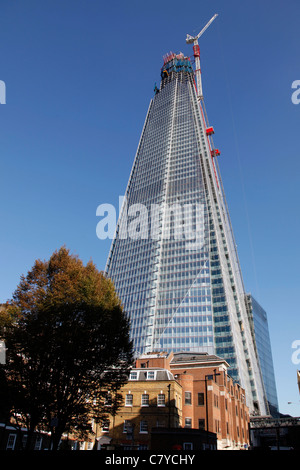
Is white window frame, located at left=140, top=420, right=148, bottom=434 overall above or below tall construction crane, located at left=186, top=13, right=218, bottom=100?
below

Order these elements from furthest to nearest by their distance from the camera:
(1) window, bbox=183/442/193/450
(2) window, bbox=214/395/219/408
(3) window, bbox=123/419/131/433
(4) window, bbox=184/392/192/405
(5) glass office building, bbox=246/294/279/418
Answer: (5) glass office building, bbox=246/294/279/418 < (2) window, bbox=214/395/219/408 < (4) window, bbox=184/392/192/405 < (3) window, bbox=123/419/131/433 < (1) window, bbox=183/442/193/450

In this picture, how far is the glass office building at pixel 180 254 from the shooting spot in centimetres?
11325

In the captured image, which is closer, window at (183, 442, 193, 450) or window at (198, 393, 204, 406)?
window at (183, 442, 193, 450)

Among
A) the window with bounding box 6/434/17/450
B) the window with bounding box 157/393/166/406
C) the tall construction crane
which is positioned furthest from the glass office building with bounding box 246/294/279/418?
the window with bounding box 6/434/17/450

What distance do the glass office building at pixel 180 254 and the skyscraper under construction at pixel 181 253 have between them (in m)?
0.35

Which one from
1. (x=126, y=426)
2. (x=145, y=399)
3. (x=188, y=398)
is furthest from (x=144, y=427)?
(x=188, y=398)

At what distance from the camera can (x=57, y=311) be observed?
85.9ft

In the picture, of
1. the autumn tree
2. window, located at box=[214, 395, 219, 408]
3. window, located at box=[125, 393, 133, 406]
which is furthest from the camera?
window, located at box=[214, 395, 219, 408]

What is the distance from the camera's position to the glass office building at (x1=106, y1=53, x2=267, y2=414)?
113 m

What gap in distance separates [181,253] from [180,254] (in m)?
0.57

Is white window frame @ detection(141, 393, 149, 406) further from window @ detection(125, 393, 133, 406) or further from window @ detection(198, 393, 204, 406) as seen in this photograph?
window @ detection(198, 393, 204, 406)

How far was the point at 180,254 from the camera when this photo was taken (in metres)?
131

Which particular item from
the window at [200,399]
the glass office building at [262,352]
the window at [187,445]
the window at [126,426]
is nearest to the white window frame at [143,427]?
the window at [126,426]

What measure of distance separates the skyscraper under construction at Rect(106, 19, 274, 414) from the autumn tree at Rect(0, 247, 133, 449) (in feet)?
281
